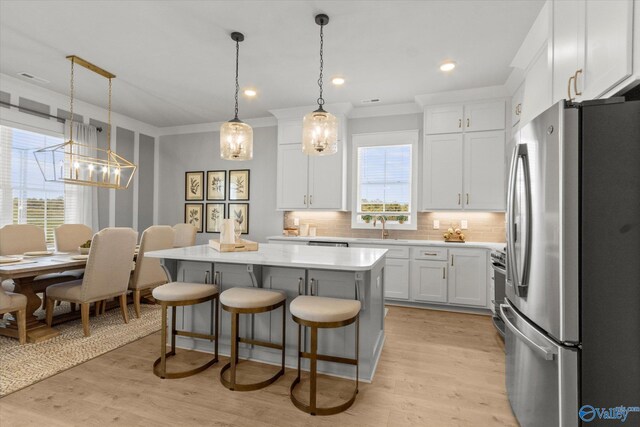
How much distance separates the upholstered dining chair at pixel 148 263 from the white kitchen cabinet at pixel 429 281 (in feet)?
10.6

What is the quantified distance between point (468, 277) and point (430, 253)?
55cm

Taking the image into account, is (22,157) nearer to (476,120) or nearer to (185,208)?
(185,208)

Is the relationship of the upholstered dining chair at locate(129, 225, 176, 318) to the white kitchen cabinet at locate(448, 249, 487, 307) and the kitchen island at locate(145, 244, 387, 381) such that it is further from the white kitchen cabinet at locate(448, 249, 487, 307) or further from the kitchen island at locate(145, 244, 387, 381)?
the white kitchen cabinet at locate(448, 249, 487, 307)

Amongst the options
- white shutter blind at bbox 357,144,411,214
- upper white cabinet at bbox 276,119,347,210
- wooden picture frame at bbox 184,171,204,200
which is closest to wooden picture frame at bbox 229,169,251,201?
wooden picture frame at bbox 184,171,204,200

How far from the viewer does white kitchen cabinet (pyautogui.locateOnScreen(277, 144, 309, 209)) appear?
203 inches

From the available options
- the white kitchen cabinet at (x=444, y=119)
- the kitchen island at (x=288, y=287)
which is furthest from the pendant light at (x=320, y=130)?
the white kitchen cabinet at (x=444, y=119)

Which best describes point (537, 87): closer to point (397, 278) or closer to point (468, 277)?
point (468, 277)

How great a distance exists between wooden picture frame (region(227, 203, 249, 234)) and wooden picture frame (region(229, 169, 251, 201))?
0.43 ft

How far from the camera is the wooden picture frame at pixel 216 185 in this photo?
5984 millimetres

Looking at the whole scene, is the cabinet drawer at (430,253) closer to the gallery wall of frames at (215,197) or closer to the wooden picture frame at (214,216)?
the gallery wall of frames at (215,197)

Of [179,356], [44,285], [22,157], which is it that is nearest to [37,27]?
[22,157]

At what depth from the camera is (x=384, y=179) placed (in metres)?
5.05

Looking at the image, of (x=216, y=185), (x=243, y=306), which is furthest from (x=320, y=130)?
(x=216, y=185)

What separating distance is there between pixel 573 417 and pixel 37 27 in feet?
15.9
